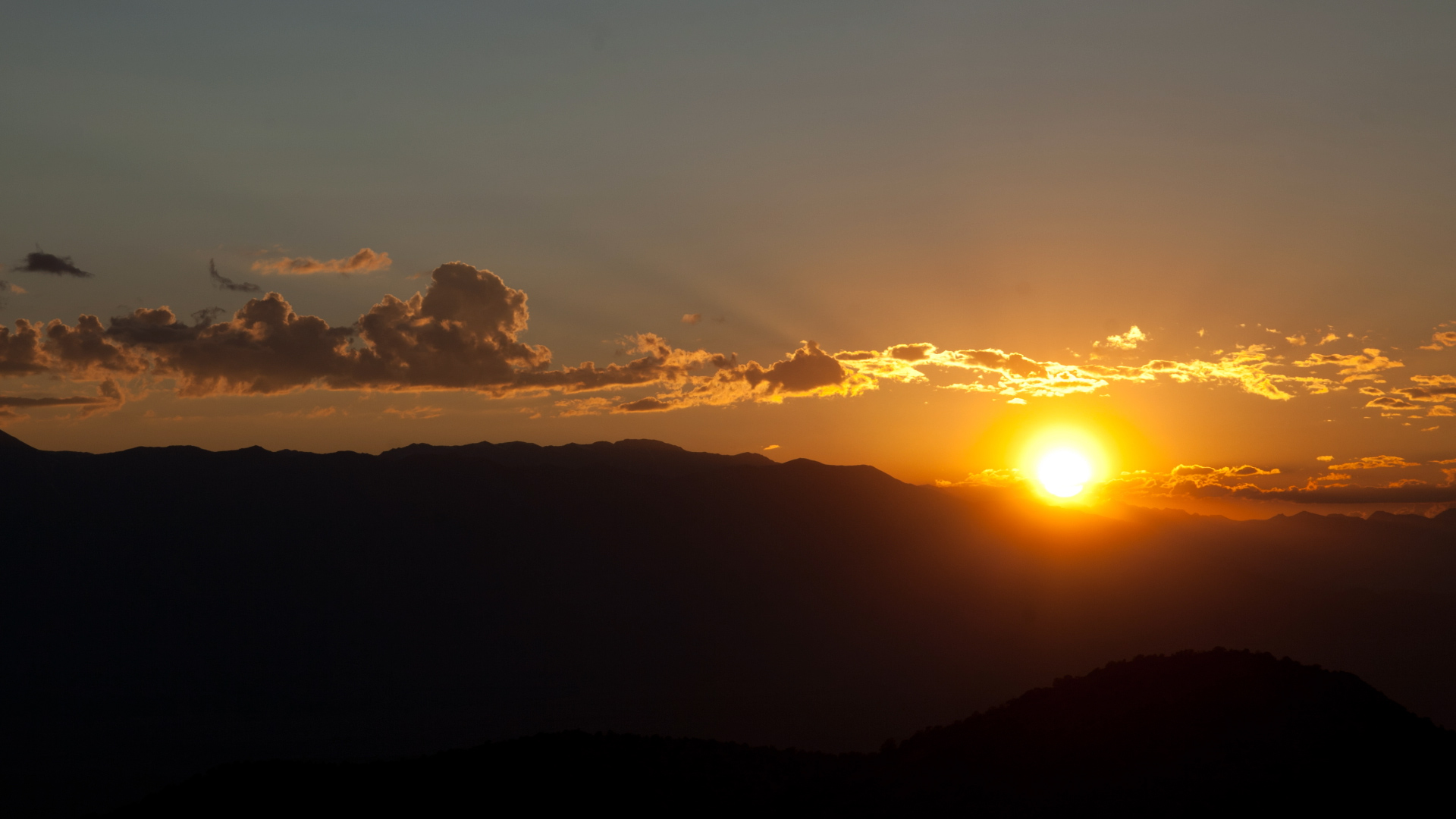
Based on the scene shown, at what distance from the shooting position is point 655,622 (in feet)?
431

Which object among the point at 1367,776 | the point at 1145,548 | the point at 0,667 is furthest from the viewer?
the point at 1145,548

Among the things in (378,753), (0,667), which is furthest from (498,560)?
(0,667)

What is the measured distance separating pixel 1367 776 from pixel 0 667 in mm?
135379

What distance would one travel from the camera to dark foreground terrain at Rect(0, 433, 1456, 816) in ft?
349

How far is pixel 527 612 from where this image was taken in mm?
131125

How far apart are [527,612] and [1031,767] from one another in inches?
4300

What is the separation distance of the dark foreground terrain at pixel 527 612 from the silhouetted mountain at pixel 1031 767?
65.6m

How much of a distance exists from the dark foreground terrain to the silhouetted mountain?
6562cm

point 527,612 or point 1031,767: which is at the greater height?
point 1031,767

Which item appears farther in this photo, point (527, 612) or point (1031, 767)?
point (527, 612)

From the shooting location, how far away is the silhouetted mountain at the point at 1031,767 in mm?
28453

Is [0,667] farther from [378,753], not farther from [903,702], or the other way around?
[903,702]

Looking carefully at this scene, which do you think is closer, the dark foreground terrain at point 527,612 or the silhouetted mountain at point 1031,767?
the silhouetted mountain at point 1031,767

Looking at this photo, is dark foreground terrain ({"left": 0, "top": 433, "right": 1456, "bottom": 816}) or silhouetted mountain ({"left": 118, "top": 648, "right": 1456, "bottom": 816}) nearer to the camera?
silhouetted mountain ({"left": 118, "top": 648, "right": 1456, "bottom": 816})
